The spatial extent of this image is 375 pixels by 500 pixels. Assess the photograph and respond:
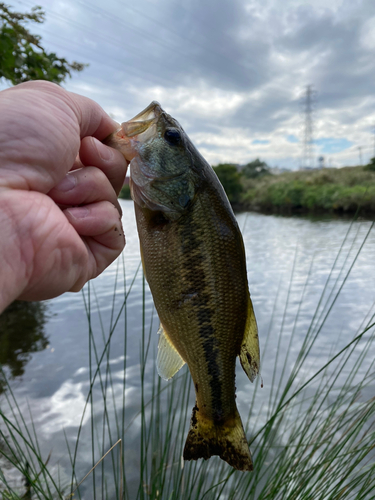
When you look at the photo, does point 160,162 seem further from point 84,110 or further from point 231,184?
point 231,184

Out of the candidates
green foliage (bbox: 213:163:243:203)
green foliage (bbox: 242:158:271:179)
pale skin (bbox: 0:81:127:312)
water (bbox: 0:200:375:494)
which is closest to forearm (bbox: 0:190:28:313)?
pale skin (bbox: 0:81:127:312)

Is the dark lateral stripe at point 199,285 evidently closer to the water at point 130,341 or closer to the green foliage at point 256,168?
the water at point 130,341

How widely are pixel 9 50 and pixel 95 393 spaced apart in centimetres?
616

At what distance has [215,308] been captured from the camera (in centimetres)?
181

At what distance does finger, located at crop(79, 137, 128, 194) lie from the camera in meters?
1.90

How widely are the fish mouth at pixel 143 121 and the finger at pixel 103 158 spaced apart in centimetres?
14

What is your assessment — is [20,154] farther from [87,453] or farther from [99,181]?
[87,453]

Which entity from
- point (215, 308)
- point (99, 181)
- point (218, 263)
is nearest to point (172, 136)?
point (99, 181)

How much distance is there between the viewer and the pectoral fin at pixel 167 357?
6.42ft

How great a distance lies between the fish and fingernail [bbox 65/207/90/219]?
0.87ft

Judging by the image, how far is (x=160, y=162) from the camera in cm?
192

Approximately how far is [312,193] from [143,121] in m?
36.2

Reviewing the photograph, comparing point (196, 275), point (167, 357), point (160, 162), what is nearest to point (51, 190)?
point (160, 162)

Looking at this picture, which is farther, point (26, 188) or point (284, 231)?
point (284, 231)
